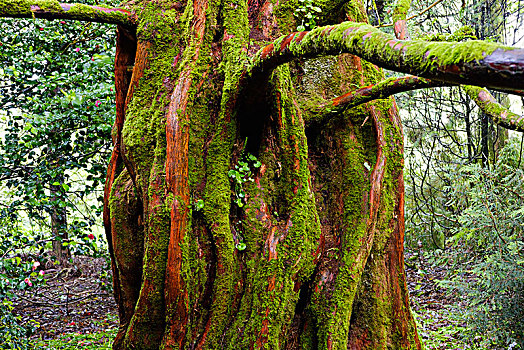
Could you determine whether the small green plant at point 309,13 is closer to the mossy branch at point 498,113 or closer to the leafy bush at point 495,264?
the mossy branch at point 498,113

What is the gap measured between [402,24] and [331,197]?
4.34 ft

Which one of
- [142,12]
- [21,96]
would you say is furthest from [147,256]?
[21,96]

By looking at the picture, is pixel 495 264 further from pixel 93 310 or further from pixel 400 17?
pixel 93 310

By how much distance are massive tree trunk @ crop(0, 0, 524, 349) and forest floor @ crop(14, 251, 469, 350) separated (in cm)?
310

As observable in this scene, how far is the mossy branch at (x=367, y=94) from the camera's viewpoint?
240 cm

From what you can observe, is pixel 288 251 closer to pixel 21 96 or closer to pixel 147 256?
pixel 147 256

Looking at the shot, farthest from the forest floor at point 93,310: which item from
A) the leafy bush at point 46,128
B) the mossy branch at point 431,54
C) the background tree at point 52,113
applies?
the mossy branch at point 431,54

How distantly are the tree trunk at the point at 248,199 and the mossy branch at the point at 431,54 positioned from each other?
0.76m

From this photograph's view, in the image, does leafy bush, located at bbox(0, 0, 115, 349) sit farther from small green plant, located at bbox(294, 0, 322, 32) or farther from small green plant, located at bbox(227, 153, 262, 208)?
small green plant, located at bbox(294, 0, 322, 32)

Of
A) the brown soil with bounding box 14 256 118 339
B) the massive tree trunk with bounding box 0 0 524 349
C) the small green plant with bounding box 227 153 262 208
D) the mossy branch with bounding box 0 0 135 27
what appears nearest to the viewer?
the mossy branch with bounding box 0 0 135 27

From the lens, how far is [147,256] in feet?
8.87

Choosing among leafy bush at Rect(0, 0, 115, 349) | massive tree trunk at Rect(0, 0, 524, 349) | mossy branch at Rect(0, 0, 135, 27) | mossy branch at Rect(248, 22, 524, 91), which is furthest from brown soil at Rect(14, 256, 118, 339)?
mossy branch at Rect(248, 22, 524, 91)

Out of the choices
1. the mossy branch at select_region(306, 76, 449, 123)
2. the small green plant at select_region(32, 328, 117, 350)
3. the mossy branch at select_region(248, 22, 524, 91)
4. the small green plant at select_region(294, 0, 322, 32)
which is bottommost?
the small green plant at select_region(32, 328, 117, 350)

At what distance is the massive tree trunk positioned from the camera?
8.63ft
